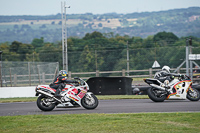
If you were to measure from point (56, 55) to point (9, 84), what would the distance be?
896 centimetres

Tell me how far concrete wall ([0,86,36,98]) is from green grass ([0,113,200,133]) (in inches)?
505

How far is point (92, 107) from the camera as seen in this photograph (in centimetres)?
1412

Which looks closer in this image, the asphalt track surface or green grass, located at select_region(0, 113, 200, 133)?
green grass, located at select_region(0, 113, 200, 133)

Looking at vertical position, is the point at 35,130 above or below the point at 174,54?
below

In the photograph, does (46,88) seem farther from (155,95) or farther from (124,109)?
(155,95)

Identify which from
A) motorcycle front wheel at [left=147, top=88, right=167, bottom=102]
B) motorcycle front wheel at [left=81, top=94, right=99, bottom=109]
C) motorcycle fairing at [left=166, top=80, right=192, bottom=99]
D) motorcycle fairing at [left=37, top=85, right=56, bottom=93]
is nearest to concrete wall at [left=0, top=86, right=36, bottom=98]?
motorcycle front wheel at [left=147, top=88, right=167, bottom=102]

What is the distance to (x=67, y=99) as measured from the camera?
46.4ft

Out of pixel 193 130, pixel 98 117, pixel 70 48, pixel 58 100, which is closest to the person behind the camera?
pixel 193 130

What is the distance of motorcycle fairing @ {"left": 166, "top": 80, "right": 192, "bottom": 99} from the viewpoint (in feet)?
54.3

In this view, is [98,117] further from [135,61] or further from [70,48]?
[70,48]

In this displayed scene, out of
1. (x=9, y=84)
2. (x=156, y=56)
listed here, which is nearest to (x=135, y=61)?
(x=156, y=56)

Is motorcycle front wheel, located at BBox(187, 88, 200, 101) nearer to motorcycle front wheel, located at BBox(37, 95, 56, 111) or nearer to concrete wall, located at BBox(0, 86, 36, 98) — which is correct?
motorcycle front wheel, located at BBox(37, 95, 56, 111)

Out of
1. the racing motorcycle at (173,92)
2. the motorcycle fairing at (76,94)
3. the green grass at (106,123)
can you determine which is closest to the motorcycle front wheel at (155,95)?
the racing motorcycle at (173,92)

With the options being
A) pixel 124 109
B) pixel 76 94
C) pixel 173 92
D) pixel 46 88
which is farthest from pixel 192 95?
pixel 46 88
